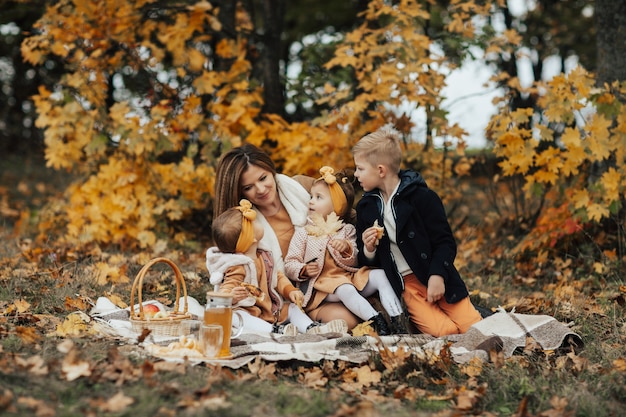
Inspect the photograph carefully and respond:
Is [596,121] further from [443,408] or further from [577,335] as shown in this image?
[443,408]

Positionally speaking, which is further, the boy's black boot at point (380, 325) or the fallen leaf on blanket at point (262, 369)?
the boy's black boot at point (380, 325)

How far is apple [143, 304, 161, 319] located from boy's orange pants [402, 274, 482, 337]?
5.08 ft

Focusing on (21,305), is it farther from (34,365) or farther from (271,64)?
(271,64)

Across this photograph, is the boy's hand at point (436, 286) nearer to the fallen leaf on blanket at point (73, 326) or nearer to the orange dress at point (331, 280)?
the orange dress at point (331, 280)

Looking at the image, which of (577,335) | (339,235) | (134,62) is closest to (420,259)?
(339,235)

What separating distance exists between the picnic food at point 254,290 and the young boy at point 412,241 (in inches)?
28.5

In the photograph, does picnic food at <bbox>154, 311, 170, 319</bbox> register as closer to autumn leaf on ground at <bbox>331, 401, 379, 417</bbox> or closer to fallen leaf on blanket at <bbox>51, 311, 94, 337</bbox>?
fallen leaf on blanket at <bbox>51, 311, 94, 337</bbox>

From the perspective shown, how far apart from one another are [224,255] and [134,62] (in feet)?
10.6

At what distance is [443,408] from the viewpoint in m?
3.14

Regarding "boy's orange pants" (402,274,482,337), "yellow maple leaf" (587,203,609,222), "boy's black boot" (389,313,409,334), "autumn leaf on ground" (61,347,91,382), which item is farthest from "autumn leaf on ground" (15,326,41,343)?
"yellow maple leaf" (587,203,609,222)

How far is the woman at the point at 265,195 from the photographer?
15.1 feet

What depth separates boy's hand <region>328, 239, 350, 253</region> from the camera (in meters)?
4.44

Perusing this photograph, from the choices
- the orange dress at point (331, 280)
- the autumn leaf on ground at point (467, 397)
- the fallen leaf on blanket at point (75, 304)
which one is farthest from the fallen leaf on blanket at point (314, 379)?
the fallen leaf on blanket at point (75, 304)

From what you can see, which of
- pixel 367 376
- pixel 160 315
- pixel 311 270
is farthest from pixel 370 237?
pixel 160 315
